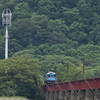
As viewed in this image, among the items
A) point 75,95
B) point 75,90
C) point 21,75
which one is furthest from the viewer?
point 21,75

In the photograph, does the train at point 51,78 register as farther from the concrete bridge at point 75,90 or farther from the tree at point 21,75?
the tree at point 21,75

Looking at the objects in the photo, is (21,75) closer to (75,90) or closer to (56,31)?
(75,90)

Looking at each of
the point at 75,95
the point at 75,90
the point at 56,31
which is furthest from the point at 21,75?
the point at 56,31

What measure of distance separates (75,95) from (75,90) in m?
1.97

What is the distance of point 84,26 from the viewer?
13038 centimetres

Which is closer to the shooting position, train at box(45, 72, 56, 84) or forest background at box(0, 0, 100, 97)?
train at box(45, 72, 56, 84)

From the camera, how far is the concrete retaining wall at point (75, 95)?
193 feet

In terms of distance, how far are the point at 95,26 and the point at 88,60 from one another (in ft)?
75.3

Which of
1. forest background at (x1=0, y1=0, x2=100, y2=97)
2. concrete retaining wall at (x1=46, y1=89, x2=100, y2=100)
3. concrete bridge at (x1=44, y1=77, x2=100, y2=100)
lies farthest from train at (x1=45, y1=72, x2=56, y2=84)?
forest background at (x1=0, y1=0, x2=100, y2=97)

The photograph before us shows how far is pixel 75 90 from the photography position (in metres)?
64.0

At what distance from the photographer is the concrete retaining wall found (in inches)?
2311

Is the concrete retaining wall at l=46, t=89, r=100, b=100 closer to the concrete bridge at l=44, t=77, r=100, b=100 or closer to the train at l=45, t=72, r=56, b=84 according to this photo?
the concrete bridge at l=44, t=77, r=100, b=100

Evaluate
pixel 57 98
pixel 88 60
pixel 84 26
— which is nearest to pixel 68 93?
pixel 57 98

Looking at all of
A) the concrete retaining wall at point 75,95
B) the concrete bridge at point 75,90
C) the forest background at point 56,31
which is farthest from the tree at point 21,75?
the forest background at point 56,31
